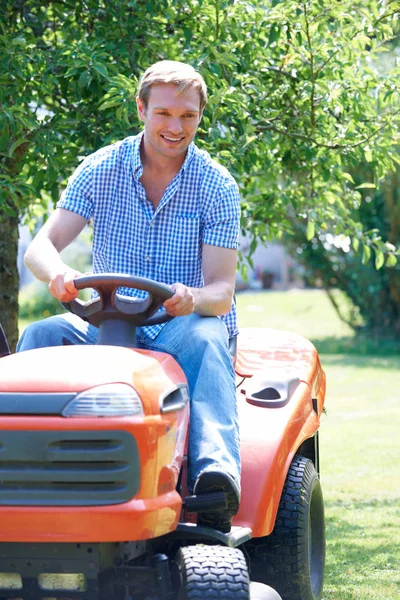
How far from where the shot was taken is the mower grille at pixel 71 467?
104 inches

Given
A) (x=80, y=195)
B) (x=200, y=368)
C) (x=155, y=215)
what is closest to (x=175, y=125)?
(x=155, y=215)

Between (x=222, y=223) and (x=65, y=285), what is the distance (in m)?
0.62

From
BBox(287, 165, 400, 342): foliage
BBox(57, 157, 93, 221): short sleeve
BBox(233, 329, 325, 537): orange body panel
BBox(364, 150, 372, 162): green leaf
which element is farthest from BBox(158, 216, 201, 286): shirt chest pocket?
BBox(287, 165, 400, 342): foliage

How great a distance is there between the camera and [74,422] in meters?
2.65

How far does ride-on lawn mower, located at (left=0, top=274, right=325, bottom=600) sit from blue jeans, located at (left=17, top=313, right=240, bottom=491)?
0.05m

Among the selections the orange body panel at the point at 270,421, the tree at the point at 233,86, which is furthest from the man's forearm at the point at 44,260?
the tree at the point at 233,86

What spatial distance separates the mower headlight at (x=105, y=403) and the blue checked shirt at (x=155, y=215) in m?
0.75

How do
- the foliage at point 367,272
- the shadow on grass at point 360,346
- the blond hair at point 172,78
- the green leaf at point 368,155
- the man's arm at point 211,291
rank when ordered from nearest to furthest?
the man's arm at point 211,291, the blond hair at point 172,78, the green leaf at point 368,155, the foliage at point 367,272, the shadow on grass at point 360,346

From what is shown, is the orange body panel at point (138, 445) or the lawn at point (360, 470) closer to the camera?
the orange body panel at point (138, 445)

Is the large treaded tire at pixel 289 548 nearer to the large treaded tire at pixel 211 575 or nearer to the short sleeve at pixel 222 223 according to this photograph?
the large treaded tire at pixel 211 575

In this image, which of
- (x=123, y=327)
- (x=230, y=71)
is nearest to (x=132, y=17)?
(x=230, y=71)

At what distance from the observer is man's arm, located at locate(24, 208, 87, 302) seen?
10.3ft

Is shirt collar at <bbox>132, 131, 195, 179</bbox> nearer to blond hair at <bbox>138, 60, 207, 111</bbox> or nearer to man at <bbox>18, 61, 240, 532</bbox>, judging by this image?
man at <bbox>18, 61, 240, 532</bbox>

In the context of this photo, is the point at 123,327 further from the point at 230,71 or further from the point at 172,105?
the point at 230,71
